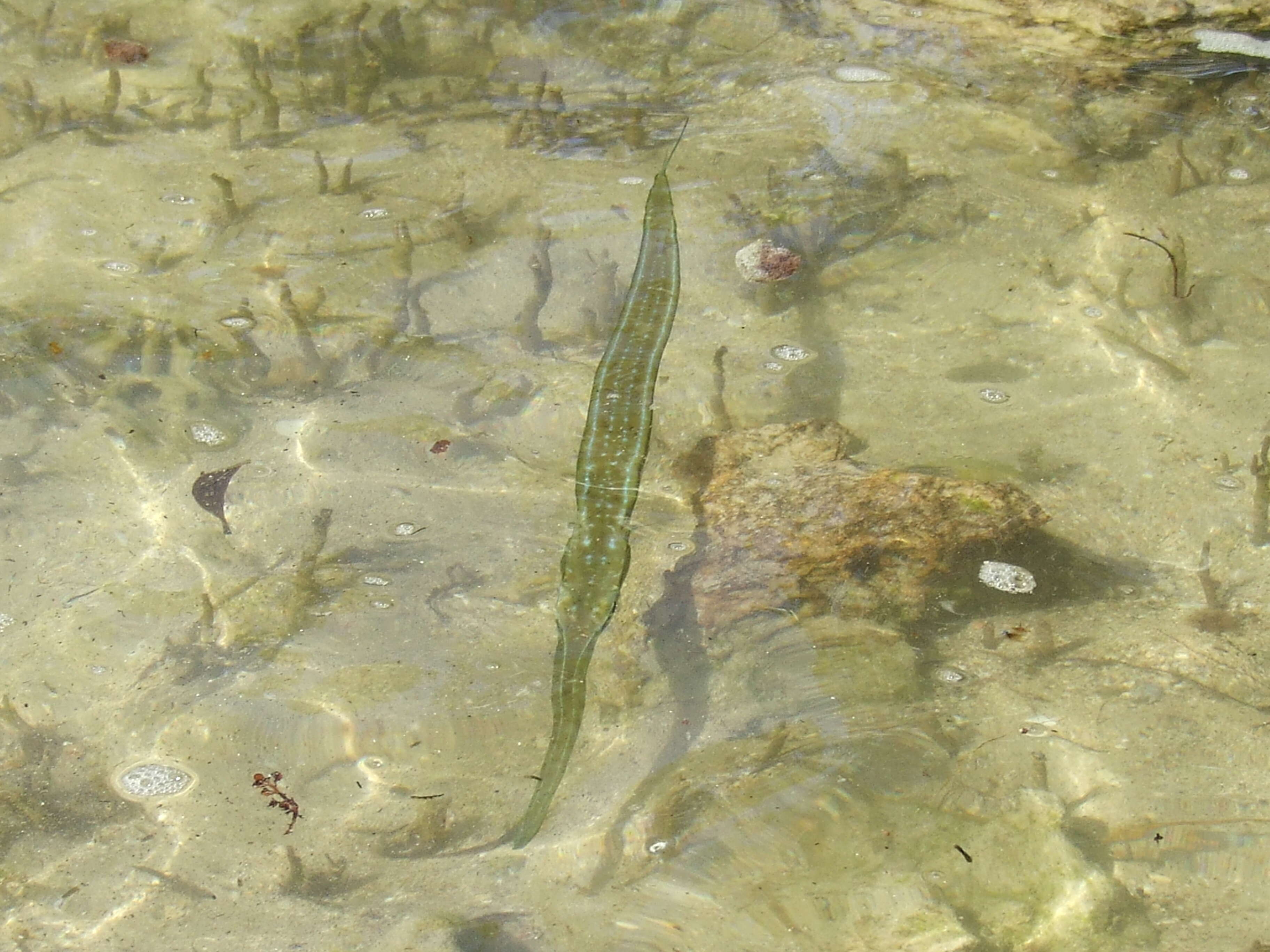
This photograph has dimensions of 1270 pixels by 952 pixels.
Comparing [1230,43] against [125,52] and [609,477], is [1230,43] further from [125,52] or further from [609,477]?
[125,52]

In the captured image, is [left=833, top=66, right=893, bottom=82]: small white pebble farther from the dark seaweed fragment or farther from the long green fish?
the dark seaweed fragment

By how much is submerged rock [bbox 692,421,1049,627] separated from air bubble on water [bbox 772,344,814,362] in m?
0.85

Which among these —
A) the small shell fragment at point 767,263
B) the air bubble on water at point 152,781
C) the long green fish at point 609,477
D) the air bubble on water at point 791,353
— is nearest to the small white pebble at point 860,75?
the long green fish at point 609,477

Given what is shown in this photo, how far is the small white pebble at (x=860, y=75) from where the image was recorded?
21.8 ft

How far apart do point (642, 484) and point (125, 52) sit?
18.2 ft

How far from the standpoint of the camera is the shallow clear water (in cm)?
324

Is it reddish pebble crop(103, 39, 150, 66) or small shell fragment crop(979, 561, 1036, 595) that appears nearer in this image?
small shell fragment crop(979, 561, 1036, 595)

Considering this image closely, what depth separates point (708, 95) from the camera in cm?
666

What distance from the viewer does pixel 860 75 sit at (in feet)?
22.0

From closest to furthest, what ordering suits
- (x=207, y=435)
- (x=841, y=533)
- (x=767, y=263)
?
(x=841, y=533) < (x=207, y=435) < (x=767, y=263)

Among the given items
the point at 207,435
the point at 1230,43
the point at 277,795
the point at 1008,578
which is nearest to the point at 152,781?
the point at 277,795

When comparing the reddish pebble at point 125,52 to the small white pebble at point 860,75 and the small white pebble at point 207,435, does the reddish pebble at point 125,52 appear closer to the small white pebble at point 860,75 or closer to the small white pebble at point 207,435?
the small white pebble at point 207,435

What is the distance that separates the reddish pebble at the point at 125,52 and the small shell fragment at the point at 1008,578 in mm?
6909

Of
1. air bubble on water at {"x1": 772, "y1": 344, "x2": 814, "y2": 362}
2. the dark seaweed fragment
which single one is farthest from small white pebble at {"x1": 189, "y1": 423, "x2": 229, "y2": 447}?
air bubble on water at {"x1": 772, "y1": 344, "x2": 814, "y2": 362}
